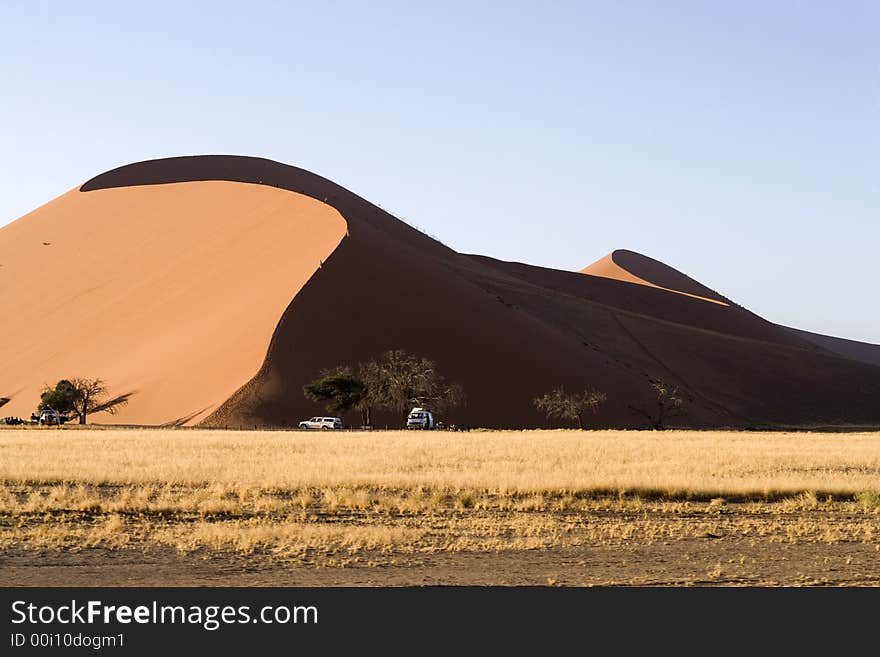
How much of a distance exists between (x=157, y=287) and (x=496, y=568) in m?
70.5

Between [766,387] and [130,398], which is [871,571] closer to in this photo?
[130,398]

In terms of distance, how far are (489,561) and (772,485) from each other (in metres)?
10.9

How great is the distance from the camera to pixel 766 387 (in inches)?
3962

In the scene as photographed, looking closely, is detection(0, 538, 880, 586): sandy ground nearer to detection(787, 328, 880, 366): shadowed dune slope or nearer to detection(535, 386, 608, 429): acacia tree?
detection(535, 386, 608, 429): acacia tree

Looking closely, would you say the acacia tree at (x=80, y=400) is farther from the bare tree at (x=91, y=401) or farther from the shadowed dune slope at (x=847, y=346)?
the shadowed dune slope at (x=847, y=346)

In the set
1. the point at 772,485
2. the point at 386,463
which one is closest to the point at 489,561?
the point at 772,485

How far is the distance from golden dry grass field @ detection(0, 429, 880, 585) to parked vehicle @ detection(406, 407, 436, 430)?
24.4 metres

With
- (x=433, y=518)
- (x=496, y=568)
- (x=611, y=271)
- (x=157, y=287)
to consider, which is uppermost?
(x=611, y=271)

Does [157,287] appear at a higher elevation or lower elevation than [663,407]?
higher

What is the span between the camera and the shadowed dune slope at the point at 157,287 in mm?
67125

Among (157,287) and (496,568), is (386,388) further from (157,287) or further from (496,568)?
(496,568)

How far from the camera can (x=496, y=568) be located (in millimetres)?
13586

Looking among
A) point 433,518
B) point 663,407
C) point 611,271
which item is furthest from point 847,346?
point 433,518

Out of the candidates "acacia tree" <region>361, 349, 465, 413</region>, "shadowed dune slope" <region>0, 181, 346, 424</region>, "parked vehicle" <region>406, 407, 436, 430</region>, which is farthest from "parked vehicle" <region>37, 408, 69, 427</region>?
"parked vehicle" <region>406, 407, 436, 430</region>
